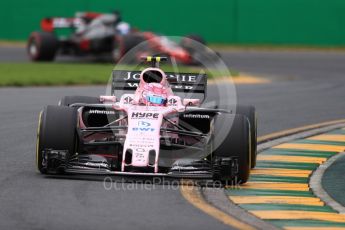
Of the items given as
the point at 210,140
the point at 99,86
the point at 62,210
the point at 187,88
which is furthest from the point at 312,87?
the point at 62,210

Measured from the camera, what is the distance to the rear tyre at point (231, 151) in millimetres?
10656

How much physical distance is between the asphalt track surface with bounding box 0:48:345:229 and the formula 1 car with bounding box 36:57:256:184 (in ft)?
1.04

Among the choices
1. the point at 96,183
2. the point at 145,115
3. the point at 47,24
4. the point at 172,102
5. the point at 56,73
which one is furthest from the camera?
the point at 47,24

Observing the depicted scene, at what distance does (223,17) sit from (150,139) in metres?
29.4

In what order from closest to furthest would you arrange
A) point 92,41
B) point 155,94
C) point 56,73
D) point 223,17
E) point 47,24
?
1. point 155,94
2. point 56,73
3. point 92,41
4. point 47,24
5. point 223,17

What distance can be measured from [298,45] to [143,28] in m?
5.99

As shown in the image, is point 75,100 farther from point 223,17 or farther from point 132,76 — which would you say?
point 223,17

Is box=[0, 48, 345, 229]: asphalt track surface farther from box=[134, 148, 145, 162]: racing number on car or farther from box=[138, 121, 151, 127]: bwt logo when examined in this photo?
box=[138, 121, 151, 127]: bwt logo

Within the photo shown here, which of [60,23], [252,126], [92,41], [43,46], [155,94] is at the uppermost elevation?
[60,23]

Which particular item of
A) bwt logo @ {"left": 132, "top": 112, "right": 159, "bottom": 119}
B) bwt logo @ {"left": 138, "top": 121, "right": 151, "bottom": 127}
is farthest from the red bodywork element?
bwt logo @ {"left": 138, "top": 121, "right": 151, "bottom": 127}

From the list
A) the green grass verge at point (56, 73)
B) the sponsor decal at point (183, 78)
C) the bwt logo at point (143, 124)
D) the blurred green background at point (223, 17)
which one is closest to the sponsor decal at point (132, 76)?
the sponsor decal at point (183, 78)

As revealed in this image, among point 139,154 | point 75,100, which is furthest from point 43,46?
point 139,154

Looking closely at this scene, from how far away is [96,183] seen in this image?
10562 mm

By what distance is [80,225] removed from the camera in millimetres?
8352
